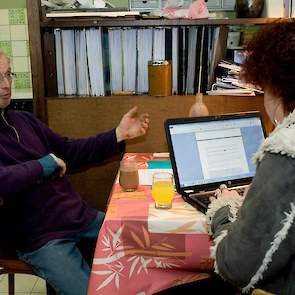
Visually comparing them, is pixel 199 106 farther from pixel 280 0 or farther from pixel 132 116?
pixel 280 0

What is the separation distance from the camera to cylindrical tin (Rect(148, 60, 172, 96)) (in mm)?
2014

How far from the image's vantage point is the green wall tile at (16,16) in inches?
117

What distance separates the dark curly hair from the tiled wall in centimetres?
228

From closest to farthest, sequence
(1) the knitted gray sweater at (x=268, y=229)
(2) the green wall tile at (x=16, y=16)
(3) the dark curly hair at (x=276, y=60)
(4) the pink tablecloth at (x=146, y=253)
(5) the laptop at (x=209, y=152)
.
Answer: (1) the knitted gray sweater at (x=268, y=229), (3) the dark curly hair at (x=276, y=60), (4) the pink tablecloth at (x=146, y=253), (5) the laptop at (x=209, y=152), (2) the green wall tile at (x=16, y=16)

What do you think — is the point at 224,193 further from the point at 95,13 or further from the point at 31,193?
the point at 95,13

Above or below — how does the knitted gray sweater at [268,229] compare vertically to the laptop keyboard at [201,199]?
above

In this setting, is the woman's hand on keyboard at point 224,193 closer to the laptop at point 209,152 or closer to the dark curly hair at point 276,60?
the laptop at point 209,152

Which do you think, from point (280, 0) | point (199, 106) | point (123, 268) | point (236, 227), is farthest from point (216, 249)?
point (280, 0)

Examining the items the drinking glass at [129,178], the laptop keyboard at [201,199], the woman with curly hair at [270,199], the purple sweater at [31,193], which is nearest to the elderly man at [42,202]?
the purple sweater at [31,193]

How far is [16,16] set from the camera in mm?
2980

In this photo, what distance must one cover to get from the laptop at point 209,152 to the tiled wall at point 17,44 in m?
1.85

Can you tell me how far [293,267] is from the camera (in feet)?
3.02

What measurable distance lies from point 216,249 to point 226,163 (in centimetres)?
63

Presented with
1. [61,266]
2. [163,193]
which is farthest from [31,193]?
[163,193]
